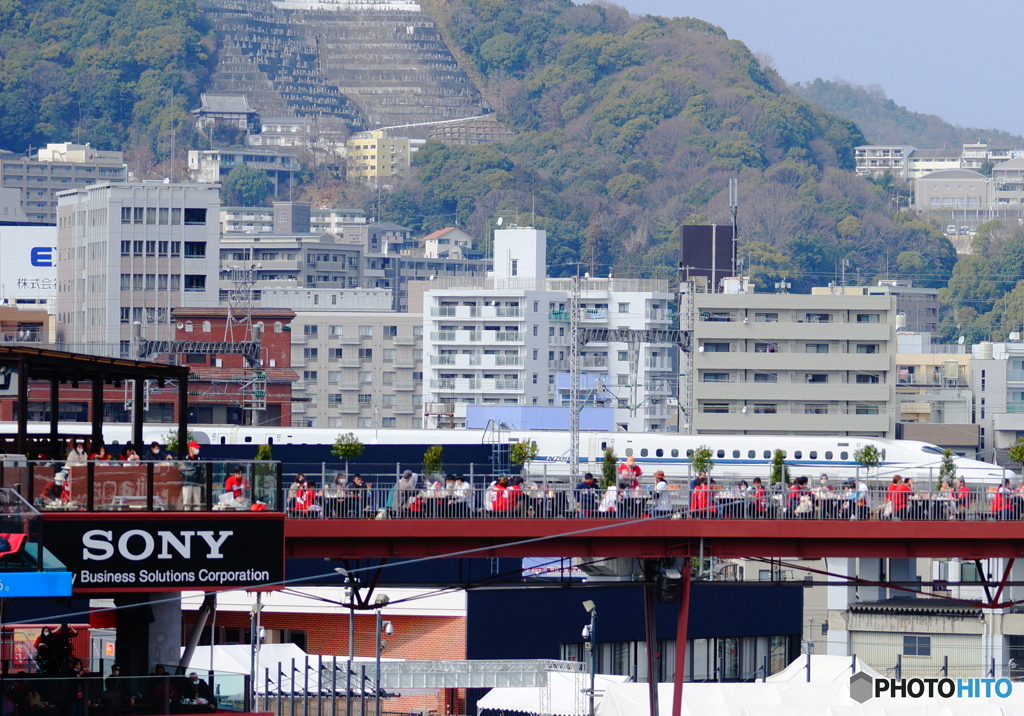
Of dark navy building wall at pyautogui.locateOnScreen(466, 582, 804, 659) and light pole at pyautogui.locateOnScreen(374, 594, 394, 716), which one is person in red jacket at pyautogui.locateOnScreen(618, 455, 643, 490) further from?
dark navy building wall at pyautogui.locateOnScreen(466, 582, 804, 659)

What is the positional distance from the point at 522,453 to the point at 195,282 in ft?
240

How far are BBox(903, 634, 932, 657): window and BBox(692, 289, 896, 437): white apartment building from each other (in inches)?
3652

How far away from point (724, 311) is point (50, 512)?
133291mm

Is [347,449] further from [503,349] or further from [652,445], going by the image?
[503,349]

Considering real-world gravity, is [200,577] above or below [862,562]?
above

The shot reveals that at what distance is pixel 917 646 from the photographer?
66.4 meters

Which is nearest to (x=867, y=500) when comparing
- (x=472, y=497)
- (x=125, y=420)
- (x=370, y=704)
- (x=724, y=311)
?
(x=472, y=497)

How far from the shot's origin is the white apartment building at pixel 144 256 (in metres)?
167

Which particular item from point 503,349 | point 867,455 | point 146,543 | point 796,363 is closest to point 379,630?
point 146,543

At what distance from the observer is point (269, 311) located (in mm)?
150000

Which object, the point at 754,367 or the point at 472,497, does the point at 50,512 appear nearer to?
the point at 472,497

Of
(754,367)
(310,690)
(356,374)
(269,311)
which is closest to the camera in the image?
(310,690)

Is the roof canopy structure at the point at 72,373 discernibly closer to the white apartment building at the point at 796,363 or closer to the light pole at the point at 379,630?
the light pole at the point at 379,630

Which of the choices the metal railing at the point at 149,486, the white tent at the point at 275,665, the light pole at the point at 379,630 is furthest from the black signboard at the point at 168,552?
the white tent at the point at 275,665
